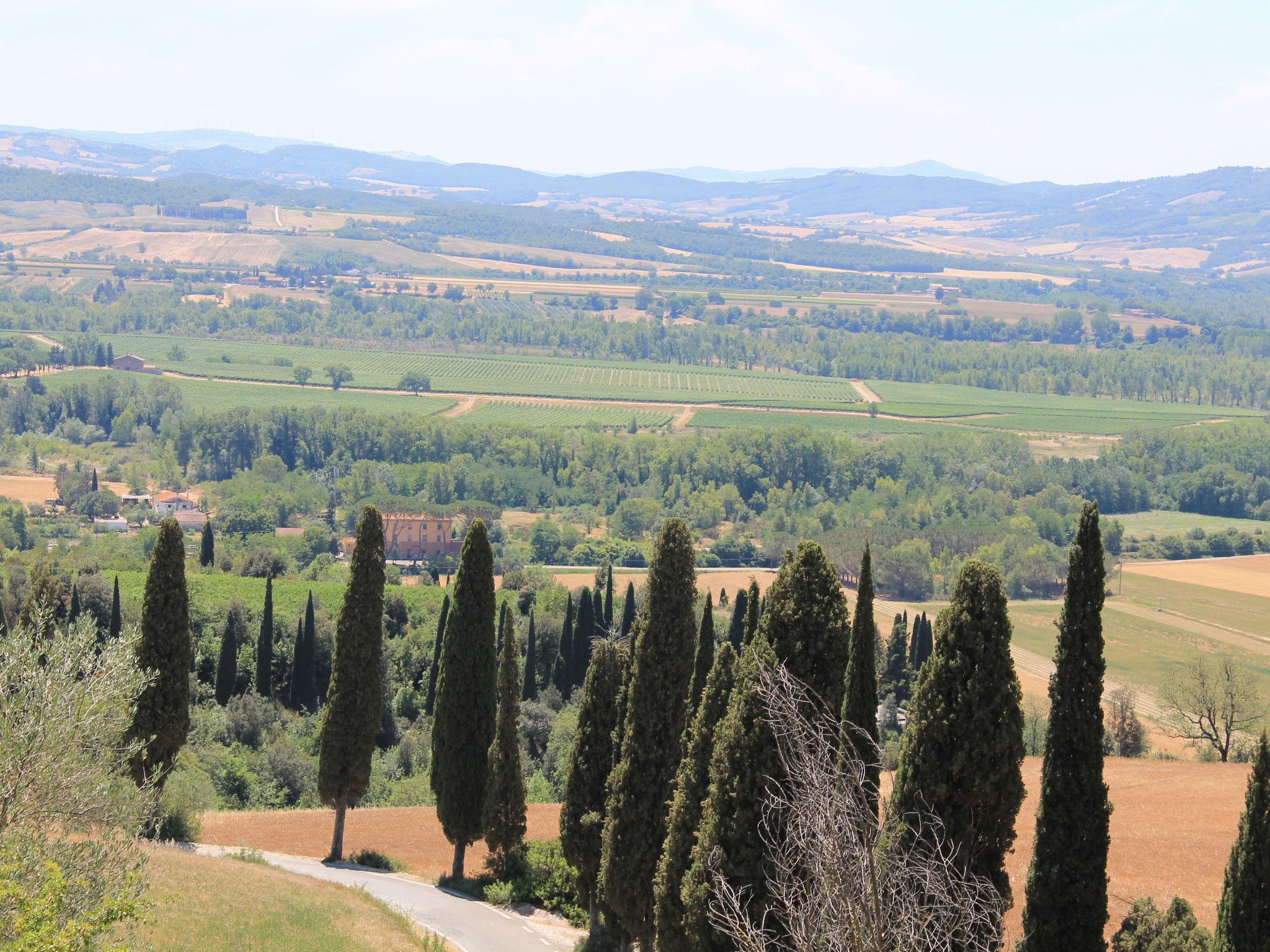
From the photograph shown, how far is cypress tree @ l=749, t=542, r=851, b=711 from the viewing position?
57.7ft

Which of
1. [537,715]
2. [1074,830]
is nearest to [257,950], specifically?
→ [1074,830]

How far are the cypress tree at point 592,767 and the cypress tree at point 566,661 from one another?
31.1 m

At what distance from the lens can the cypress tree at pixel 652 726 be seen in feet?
70.5

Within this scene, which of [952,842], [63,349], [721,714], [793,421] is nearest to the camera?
[952,842]

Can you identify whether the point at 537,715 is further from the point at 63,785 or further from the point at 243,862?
the point at 63,785

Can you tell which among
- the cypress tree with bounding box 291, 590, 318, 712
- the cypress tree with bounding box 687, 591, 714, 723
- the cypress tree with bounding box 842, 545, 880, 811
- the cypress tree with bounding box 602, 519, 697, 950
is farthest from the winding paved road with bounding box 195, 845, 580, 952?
the cypress tree with bounding box 291, 590, 318, 712

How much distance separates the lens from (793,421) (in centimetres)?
16062

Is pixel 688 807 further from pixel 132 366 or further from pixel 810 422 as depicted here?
pixel 132 366

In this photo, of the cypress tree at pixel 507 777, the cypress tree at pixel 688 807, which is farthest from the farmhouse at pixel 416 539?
the cypress tree at pixel 688 807

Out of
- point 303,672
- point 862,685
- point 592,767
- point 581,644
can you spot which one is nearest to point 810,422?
point 581,644

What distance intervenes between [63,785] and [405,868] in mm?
14110

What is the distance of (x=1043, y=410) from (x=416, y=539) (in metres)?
103

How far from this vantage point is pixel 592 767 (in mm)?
25047

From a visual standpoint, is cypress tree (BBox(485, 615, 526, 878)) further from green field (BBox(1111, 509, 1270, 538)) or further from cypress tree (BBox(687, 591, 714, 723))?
green field (BBox(1111, 509, 1270, 538))
